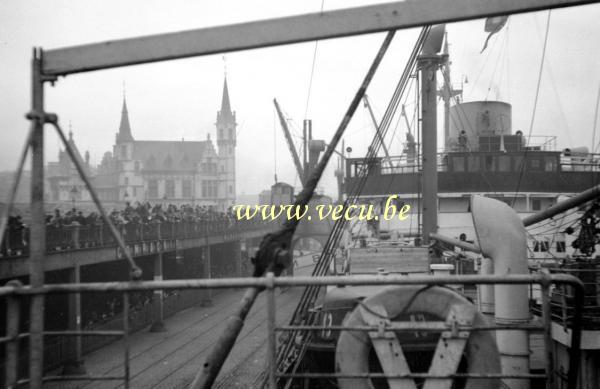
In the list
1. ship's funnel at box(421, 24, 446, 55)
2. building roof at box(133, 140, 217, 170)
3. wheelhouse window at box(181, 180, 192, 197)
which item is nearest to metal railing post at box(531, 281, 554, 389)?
ship's funnel at box(421, 24, 446, 55)

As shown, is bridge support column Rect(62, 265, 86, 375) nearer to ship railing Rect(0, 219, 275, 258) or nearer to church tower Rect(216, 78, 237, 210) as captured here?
ship railing Rect(0, 219, 275, 258)

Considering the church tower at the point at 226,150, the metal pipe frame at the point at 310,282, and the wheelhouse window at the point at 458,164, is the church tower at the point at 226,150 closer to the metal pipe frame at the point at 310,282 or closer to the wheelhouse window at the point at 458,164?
the wheelhouse window at the point at 458,164

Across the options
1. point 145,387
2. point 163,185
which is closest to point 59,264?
point 145,387

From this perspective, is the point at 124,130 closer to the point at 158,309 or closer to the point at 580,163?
the point at 158,309

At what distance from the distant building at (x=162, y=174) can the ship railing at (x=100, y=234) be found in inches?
2770

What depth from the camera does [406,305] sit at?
3.55 m

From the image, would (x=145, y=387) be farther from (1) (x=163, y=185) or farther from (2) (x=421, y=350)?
(1) (x=163, y=185)

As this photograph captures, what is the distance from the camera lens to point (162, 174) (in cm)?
10144

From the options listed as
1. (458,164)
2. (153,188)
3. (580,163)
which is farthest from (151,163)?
(580,163)

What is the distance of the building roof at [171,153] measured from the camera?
103 meters

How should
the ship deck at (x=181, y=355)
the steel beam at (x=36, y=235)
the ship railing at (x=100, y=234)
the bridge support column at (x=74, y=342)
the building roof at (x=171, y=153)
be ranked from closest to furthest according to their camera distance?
1. the steel beam at (x=36, y=235)
2. the ship railing at (x=100, y=234)
3. the ship deck at (x=181, y=355)
4. the bridge support column at (x=74, y=342)
5. the building roof at (x=171, y=153)

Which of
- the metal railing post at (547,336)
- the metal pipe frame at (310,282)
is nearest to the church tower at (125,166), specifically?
the metal pipe frame at (310,282)

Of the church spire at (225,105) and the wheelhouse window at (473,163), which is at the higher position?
the church spire at (225,105)

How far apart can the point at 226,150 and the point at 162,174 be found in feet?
56.2
